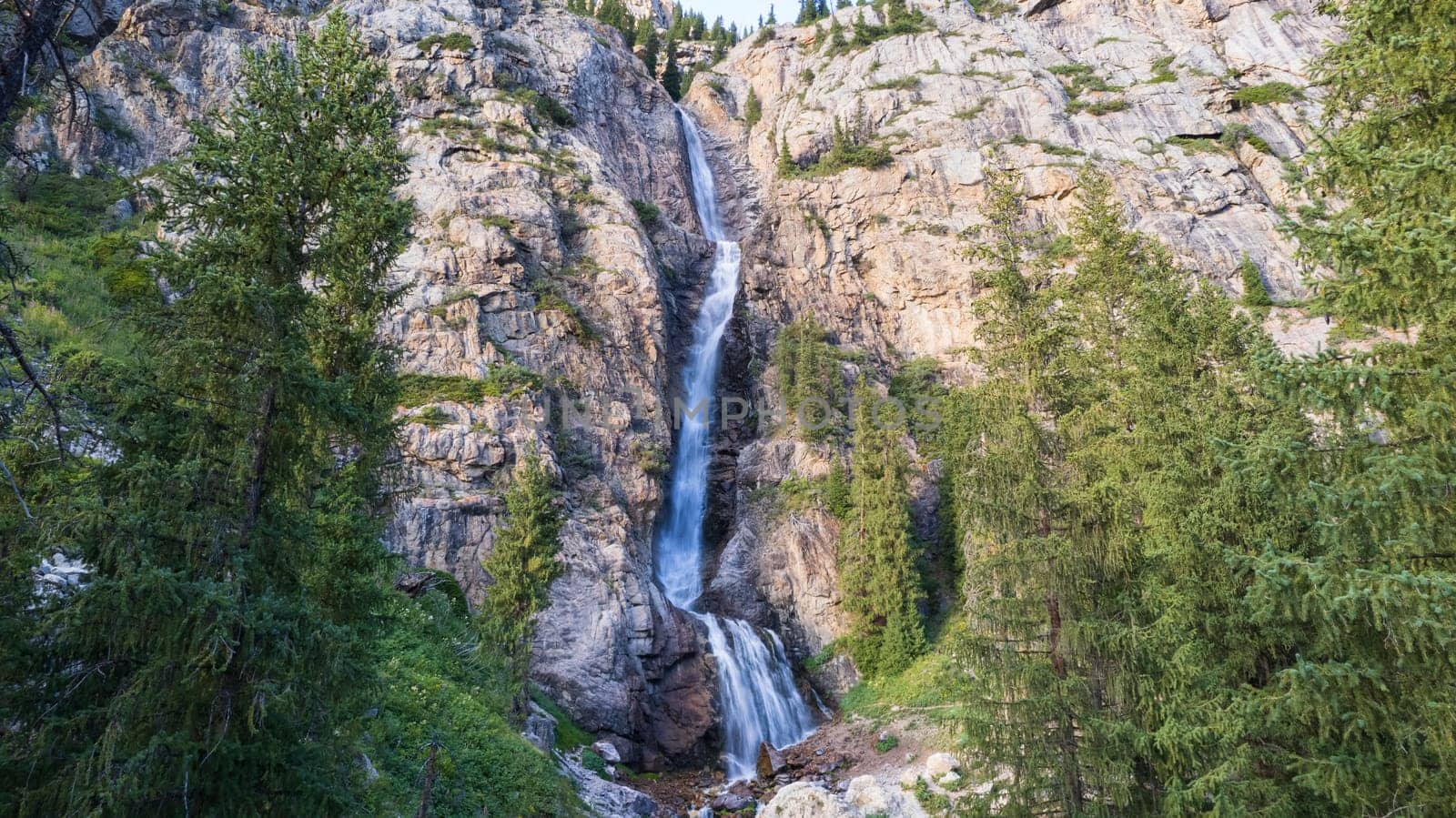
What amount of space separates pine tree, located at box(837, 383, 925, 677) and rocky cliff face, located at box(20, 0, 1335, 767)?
6.33 ft

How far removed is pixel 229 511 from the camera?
21.5 feet

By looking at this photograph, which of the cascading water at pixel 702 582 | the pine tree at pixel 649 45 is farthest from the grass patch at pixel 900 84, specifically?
the pine tree at pixel 649 45

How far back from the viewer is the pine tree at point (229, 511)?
18.1 ft

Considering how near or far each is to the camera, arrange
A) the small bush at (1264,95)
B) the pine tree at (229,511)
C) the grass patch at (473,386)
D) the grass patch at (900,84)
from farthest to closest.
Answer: the grass patch at (900,84), the small bush at (1264,95), the grass patch at (473,386), the pine tree at (229,511)

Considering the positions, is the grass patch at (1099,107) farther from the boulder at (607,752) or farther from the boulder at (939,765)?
the boulder at (607,752)

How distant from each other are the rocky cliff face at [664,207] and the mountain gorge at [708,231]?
0.18m

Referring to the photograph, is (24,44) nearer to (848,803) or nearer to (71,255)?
(848,803)

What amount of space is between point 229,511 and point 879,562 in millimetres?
25088

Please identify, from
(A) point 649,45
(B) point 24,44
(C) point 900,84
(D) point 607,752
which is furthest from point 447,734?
(A) point 649,45

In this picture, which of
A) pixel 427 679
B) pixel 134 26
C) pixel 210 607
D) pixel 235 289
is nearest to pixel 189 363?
pixel 235 289

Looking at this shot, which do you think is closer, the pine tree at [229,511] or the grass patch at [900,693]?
the pine tree at [229,511]

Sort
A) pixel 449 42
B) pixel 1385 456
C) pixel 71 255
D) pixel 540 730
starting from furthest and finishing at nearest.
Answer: pixel 449 42 < pixel 71 255 < pixel 540 730 < pixel 1385 456

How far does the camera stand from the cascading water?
24938mm

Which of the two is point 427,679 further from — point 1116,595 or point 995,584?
point 1116,595
